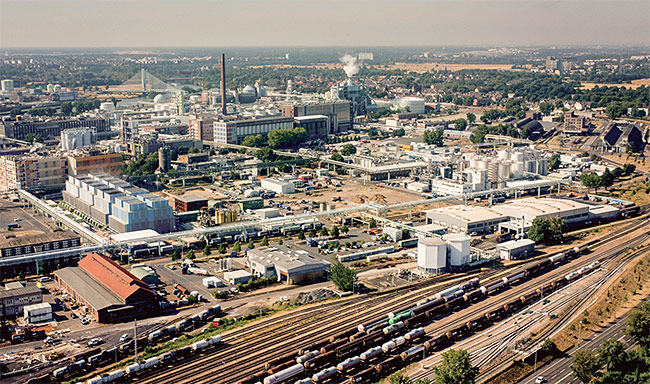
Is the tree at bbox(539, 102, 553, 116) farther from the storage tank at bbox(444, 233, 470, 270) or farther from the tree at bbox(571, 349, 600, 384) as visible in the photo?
the tree at bbox(571, 349, 600, 384)

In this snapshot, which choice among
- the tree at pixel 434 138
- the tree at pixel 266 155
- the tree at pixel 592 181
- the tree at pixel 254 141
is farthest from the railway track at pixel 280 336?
the tree at pixel 434 138

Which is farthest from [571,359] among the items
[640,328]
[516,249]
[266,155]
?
[266,155]

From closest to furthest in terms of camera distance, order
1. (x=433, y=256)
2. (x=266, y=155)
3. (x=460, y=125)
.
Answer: (x=433, y=256) → (x=266, y=155) → (x=460, y=125)

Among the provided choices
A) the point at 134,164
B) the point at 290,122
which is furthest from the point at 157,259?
the point at 290,122

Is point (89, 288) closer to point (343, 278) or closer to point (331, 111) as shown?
point (343, 278)

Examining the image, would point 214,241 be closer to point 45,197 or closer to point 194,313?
point 194,313
